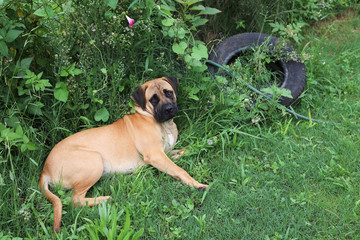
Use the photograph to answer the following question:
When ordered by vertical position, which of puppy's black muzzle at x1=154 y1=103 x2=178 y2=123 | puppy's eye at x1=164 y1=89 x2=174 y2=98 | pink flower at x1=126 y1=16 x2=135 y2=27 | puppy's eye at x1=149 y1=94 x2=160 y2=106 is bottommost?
puppy's black muzzle at x1=154 y1=103 x2=178 y2=123

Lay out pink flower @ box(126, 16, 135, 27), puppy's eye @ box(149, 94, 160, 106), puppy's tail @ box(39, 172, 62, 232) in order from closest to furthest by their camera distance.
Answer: puppy's tail @ box(39, 172, 62, 232) < pink flower @ box(126, 16, 135, 27) < puppy's eye @ box(149, 94, 160, 106)


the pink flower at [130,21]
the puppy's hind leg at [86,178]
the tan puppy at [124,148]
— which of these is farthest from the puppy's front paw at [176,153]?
the pink flower at [130,21]

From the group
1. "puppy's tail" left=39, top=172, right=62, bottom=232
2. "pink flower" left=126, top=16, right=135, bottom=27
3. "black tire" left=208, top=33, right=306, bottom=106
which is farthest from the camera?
"black tire" left=208, top=33, right=306, bottom=106

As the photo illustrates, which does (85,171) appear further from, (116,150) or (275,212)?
(275,212)

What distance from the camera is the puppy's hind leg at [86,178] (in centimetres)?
353

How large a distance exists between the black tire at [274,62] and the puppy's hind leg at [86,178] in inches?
83.1

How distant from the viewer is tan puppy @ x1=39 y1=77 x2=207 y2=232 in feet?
11.8

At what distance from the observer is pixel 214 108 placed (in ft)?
14.7

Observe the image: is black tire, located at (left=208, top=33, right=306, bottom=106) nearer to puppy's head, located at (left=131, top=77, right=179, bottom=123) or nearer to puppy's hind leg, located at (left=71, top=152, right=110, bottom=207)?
puppy's head, located at (left=131, top=77, right=179, bottom=123)

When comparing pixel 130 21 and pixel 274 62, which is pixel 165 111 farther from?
pixel 274 62

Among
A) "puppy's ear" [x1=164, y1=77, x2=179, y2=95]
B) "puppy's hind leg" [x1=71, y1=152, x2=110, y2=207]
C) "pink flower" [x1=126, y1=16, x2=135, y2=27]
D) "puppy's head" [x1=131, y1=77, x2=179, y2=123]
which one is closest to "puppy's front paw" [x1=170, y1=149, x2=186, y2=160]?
"puppy's head" [x1=131, y1=77, x2=179, y2=123]

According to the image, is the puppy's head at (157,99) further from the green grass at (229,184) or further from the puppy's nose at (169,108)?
the green grass at (229,184)

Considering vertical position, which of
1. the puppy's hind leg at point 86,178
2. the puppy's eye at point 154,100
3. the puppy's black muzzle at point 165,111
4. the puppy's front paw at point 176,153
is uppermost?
the puppy's eye at point 154,100

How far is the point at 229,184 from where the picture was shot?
12.4 ft
